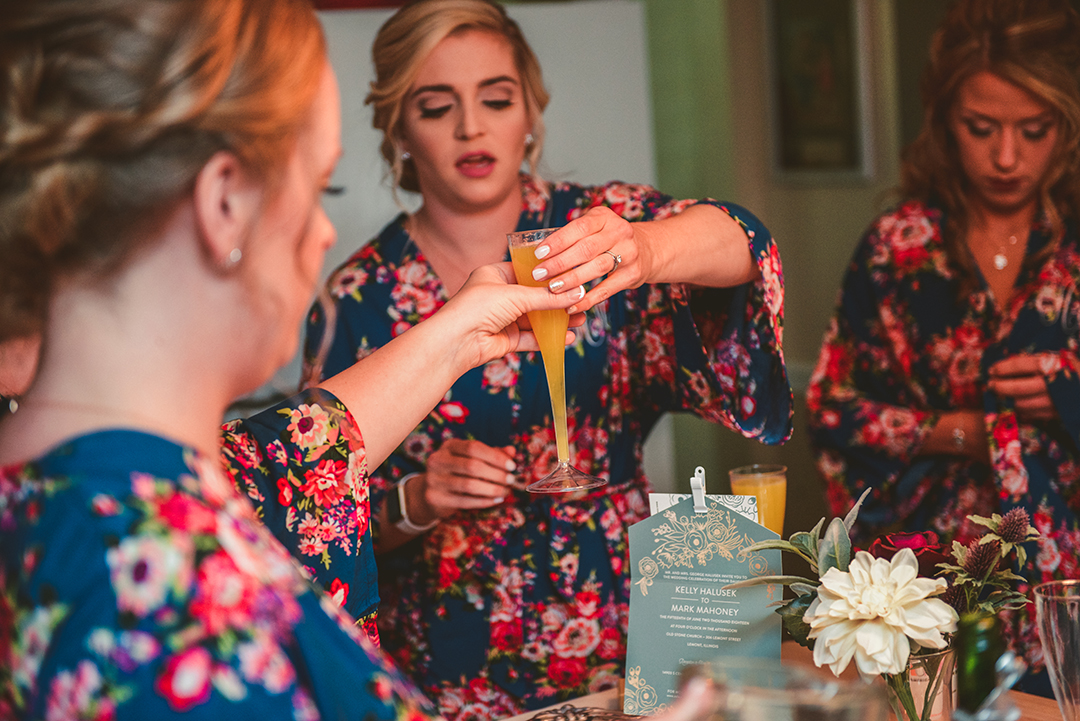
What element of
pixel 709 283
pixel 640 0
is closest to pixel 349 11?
pixel 640 0

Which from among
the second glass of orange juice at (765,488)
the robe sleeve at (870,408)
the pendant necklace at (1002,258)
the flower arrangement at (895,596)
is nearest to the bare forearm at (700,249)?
the second glass of orange juice at (765,488)

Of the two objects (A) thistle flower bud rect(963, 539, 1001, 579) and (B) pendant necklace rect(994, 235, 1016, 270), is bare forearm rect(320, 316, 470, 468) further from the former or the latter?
(B) pendant necklace rect(994, 235, 1016, 270)

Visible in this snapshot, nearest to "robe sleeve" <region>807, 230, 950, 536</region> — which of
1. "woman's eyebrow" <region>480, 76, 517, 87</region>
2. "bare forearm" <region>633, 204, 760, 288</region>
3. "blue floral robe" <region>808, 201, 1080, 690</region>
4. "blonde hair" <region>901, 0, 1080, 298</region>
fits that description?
"blue floral robe" <region>808, 201, 1080, 690</region>

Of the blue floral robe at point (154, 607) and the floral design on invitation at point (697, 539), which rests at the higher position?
the blue floral robe at point (154, 607)

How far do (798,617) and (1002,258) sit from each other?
1535mm

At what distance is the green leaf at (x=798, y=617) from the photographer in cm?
102

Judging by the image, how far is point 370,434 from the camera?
1.22m

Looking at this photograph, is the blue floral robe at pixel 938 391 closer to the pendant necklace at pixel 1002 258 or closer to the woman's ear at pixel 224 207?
the pendant necklace at pixel 1002 258

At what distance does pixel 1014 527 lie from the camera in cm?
98

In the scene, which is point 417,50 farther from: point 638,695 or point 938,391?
→ point 938,391

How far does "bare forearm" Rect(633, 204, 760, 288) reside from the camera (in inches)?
56.4

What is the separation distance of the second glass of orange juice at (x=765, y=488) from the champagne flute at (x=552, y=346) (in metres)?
0.21

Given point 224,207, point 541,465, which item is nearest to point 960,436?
point 541,465

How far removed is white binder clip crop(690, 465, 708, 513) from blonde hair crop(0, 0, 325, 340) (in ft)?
1.97
